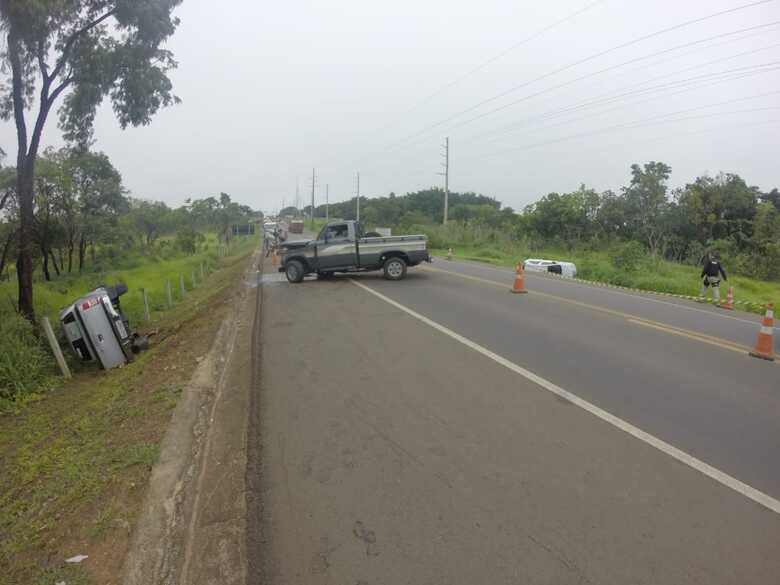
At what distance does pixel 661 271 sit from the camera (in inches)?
872

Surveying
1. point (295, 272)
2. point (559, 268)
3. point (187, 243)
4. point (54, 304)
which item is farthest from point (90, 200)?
point (559, 268)

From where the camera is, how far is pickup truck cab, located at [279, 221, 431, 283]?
15582 mm

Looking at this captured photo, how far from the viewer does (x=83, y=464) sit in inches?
171

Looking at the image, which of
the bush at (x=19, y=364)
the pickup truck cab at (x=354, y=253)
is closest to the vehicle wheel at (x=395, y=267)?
the pickup truck cab at (x=354, y=253)

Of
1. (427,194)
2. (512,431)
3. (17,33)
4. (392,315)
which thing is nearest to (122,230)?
(17,33)

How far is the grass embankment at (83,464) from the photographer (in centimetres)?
302

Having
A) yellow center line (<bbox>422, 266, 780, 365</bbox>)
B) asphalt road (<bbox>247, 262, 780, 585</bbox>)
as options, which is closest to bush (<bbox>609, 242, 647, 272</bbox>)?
yellow center line (<bbox>422, 266, 780, 365</bbox>)

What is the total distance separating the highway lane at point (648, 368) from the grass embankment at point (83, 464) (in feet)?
15.2

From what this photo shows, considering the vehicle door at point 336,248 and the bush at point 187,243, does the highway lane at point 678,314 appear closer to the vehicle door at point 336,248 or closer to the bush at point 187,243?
the vehicle door at point 336,248

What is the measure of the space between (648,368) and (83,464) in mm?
6896

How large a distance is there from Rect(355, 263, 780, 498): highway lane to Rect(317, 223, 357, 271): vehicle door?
4.28 metres

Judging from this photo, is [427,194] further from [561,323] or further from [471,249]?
[561,323]

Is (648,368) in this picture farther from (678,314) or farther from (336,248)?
(336,248)

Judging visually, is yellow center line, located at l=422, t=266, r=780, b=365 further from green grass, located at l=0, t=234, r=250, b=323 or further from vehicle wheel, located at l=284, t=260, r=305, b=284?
green grass, located at l=0, t=234, r=250, b=323
